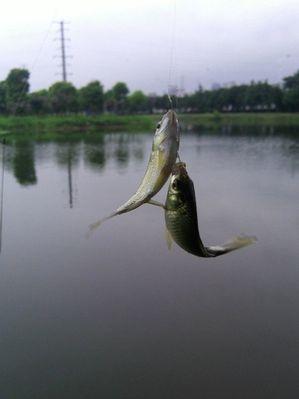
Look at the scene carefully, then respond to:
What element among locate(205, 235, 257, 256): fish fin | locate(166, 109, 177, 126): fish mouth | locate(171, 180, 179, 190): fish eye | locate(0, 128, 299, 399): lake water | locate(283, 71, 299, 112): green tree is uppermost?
locate(283, 71, 299, 112): green tree

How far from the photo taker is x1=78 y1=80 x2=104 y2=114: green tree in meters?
44.5

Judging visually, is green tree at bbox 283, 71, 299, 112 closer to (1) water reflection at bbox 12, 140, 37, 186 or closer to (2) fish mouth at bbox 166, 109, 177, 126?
(1) water reflection at bbox 12, 140, 37, 186

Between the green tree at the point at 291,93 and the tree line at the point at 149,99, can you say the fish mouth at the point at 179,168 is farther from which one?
the green tree at the point at 291,93

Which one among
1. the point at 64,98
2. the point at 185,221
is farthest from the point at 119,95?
the point at 185,221

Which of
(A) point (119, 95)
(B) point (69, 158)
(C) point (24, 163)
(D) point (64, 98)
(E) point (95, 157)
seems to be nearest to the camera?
(C) point (24, 163)

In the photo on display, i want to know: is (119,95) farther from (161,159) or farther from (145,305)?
(161,159)

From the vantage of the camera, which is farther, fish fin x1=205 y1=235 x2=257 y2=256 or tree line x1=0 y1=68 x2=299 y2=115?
tree line x1=0 y1=68 x2=299 y2=115

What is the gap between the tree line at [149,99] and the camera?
39844 mm

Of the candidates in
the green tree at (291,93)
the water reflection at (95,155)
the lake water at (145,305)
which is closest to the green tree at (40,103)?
the water reflection at (95,155)

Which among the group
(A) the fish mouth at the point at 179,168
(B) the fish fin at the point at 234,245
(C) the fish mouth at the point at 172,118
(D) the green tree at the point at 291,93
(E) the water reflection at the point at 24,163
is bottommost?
(E) the water reflection at the point at 24,163

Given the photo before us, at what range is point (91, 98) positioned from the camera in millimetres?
44688

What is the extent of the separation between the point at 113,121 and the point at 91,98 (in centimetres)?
341

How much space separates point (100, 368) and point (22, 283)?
249cm

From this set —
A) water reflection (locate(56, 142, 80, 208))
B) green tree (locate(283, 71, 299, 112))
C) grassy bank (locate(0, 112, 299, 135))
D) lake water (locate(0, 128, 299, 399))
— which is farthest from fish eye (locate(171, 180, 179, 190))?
green tree (locate(283, 71, 299, 112))
